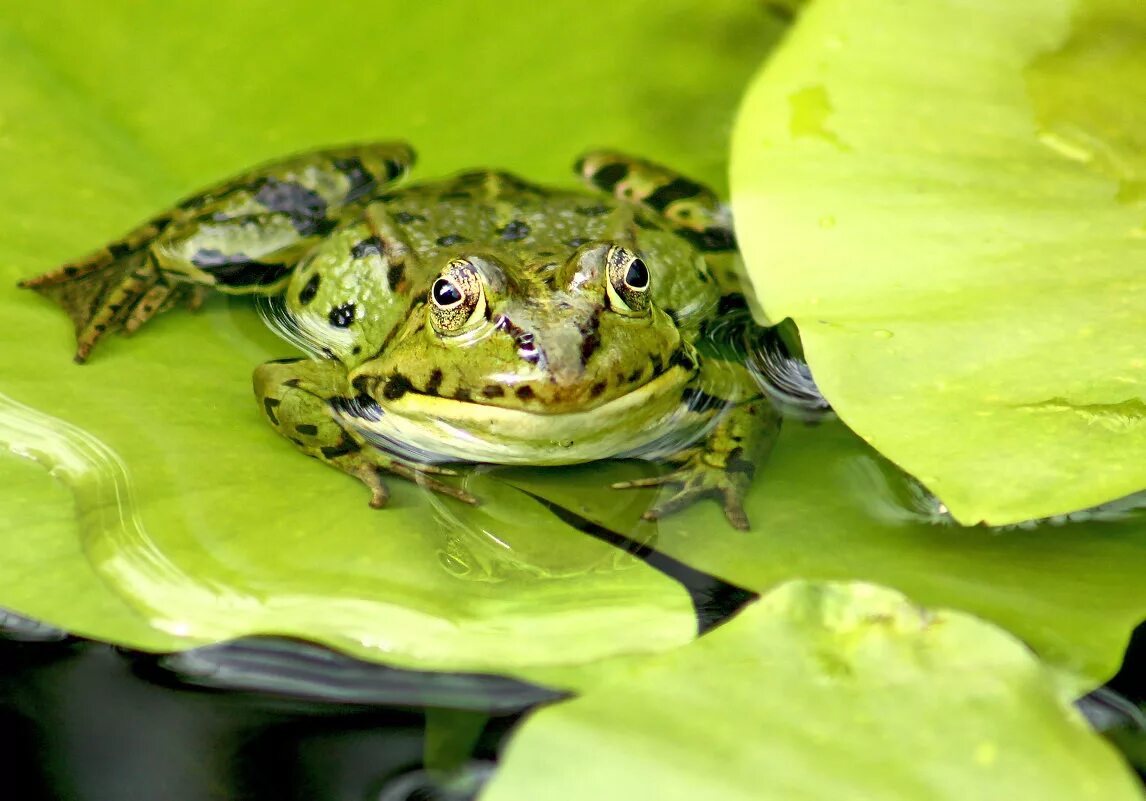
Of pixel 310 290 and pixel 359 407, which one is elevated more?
pixel 310 290

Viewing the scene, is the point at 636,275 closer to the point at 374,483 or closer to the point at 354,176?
the point at 374,483

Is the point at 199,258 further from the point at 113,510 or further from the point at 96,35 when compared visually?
the point at 113,510

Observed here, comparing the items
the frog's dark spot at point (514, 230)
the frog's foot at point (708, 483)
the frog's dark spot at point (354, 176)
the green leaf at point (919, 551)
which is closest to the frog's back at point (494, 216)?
the frog's dark spot at point (514, 230)

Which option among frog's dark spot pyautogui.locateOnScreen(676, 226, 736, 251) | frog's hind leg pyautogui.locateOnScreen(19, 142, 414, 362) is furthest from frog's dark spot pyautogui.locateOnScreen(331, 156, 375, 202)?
frog's dark spot pyautogui.locateOnScreen(676, 226, 736, 251)

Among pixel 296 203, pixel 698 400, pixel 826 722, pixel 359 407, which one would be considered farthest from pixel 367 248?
pixel 826 722

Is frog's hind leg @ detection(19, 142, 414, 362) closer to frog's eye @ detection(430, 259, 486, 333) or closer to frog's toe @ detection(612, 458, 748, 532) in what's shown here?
frog's eye @ detection(430, 259, 486, 333)

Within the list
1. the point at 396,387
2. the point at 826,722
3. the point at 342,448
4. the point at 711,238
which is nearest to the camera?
the point at 826,722
